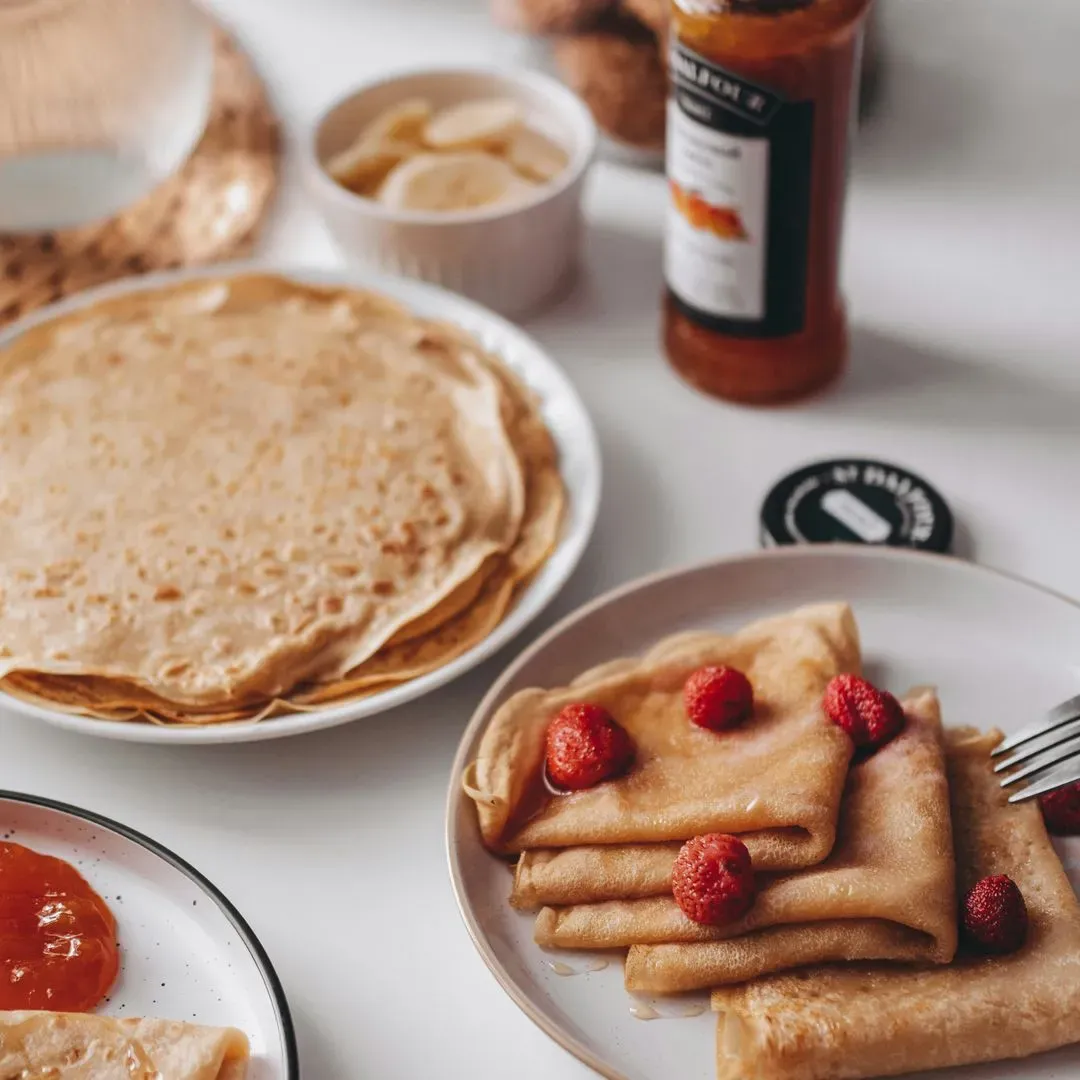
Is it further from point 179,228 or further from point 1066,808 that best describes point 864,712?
point 179,228

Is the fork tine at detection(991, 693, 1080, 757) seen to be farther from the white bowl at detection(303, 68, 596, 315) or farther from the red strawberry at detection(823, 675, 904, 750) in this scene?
the white bowl at detection(303, 68, 596, 315)

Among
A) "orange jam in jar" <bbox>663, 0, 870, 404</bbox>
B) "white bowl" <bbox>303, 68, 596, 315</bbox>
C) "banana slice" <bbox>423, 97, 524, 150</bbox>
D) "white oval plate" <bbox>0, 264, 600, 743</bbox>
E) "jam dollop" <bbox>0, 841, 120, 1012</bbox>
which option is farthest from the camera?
"banana slice" <bbox>423, 97, 524, 150</bbox>

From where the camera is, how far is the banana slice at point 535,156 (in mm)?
1603

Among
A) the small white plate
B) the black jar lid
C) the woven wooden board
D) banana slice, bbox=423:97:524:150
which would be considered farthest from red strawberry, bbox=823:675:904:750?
the woven wooden board

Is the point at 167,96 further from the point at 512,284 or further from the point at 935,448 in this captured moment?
the point at 935,448

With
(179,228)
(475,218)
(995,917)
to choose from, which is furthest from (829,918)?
(179,228)

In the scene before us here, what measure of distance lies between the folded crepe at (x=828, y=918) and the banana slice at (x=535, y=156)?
0.89 metres

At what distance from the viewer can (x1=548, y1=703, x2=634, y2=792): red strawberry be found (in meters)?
1.01

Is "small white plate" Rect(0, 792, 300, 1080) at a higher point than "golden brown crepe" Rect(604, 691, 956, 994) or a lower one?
lower

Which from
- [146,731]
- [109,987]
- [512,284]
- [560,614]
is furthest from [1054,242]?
[109,987]

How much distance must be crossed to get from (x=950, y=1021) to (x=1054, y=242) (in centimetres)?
109

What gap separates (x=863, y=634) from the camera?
1183mm

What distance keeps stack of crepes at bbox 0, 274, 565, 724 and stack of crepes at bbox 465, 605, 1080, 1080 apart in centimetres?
19

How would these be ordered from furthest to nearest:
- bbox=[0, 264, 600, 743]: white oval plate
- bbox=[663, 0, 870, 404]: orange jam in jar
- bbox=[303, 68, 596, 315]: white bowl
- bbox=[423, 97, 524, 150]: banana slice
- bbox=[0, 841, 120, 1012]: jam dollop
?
bbox=[423, 97, 524, 150]: banana slice
bbox=[303, 68, 596, 315]: white bowl
bbox=[663, 0, 870, 404]: orange jam in jar
bbox=[0, 264, 600, 743]: white oval plate
bbox=[0, 841, 120, 1012]: jam dollop
